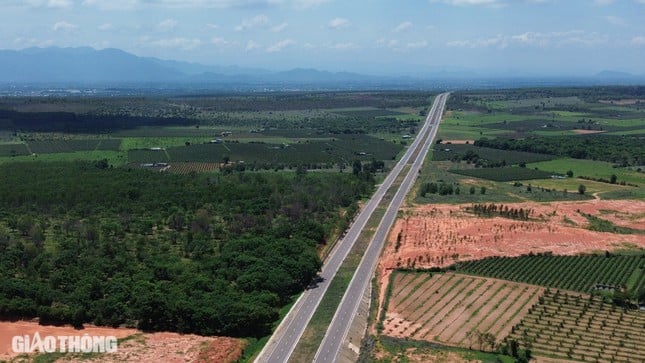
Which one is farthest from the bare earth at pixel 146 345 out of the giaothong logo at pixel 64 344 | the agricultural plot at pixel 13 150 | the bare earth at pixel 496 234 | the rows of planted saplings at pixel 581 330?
the agricultural plot at pixel 13 150

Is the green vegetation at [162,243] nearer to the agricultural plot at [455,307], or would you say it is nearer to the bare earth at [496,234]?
the bare earth at [496,234]

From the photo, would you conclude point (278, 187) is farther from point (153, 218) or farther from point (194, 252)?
point (194, 252)

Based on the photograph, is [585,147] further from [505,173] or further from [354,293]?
[354,293]

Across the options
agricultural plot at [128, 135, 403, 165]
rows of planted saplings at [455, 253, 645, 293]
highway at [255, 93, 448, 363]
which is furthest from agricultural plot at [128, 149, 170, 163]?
rows of planted saplings at [455, 253, 645, 293]

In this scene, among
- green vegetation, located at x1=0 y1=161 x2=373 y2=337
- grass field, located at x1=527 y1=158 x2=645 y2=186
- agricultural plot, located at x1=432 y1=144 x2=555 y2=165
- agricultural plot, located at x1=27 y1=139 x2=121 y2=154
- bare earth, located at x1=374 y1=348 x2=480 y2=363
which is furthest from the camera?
agricultural plot, located at x1=27 y1=139 x2=121 y2=154

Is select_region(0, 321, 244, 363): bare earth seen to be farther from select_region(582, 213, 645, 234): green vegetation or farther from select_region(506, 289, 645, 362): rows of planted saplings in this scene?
select_region(582, 213, 645, 234): green vegetation

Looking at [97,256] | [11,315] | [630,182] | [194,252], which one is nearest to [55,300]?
[11,315]
